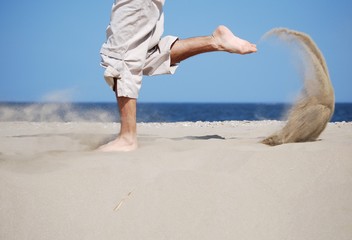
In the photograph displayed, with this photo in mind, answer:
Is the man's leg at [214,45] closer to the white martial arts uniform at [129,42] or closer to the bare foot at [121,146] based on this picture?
the white martial arts uniform at [129,42]

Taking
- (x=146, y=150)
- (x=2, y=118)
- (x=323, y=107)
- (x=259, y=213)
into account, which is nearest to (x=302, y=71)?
(x=323, y=107)

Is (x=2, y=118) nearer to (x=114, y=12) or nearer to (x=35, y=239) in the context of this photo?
(x=114, y=12)

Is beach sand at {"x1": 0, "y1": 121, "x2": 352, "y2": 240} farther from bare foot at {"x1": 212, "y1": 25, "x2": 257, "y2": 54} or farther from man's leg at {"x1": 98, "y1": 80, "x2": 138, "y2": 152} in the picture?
bare foot at {"x1": 212, "y1": 25, "x2": 257, "y2": 54}

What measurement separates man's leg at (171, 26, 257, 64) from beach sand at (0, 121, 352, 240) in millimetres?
1016

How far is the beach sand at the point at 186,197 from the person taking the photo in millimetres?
1468

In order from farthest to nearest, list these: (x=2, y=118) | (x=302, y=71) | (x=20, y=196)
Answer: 1. (x=2, y=118)
2. (x=302, y=71)
3. (x=20, y=196)

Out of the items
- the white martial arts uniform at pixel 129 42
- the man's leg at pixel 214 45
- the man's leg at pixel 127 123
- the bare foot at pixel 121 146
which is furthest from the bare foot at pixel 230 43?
the bare foot at pixel 121 146

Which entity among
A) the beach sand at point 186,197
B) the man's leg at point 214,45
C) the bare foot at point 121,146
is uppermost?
the man's leg at point 214,45

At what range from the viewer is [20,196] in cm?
168

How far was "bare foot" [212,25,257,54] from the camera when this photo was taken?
9.44 feet

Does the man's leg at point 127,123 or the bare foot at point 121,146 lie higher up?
the man's leg at point 127,123

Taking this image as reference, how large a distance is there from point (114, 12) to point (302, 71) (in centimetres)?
129

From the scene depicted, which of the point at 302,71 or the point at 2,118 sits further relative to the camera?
the point at 2,118

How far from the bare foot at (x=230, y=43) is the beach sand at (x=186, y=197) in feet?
3.31
